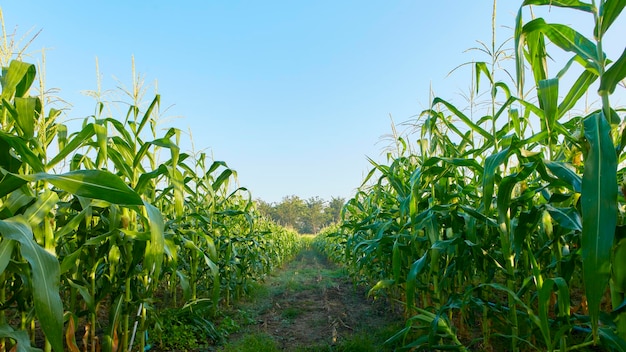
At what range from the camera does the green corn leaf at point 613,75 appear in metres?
1.17

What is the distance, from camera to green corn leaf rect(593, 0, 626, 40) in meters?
1.29

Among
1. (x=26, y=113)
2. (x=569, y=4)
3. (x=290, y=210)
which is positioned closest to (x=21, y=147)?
(x=26, y=113)

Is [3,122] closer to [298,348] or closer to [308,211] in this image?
[298,348]

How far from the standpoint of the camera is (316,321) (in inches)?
166

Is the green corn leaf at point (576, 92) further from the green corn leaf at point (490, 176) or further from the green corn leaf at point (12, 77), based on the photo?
the green corn leaf at point (12, 77)

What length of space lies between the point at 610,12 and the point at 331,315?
3972 millimetres

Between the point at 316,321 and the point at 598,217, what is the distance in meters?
3.75

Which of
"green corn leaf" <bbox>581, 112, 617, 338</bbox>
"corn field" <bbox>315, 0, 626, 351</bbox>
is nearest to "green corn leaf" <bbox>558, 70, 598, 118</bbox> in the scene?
"corn field" <bbox>315, 0, 626, 351</bbox>

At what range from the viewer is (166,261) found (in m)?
2.95

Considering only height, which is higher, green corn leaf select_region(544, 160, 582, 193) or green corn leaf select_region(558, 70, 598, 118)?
green corn leaf select_region(558, 70, 598, 118)

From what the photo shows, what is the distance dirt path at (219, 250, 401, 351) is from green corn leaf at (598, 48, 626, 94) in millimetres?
2610

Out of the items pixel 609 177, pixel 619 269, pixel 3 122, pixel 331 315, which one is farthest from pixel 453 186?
pixel 3 122

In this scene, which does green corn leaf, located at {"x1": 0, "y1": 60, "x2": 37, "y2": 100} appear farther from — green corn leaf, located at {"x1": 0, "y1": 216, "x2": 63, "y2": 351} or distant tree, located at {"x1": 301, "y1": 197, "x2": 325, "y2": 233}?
distant tree, located at {"x1": 301, "y1": 197, "x2": 325, "y2": 233}

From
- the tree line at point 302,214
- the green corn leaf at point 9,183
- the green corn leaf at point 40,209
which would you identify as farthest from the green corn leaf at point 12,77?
the tree line at point 302,214
